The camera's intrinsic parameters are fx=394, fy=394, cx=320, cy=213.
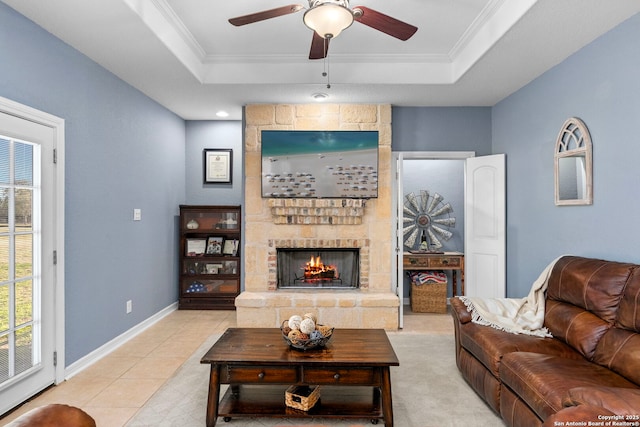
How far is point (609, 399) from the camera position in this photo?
1510 mm

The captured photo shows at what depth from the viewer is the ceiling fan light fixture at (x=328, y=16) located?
2.06m

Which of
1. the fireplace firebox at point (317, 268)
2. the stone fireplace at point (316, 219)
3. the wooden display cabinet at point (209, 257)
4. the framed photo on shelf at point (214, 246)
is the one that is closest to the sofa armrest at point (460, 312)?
the stone fireplace at point (316, 219)

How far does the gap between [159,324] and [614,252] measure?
4515 mm

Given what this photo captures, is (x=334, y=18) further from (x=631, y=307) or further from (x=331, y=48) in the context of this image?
(x=631, y=307)

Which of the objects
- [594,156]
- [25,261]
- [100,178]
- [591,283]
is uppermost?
[594,156]

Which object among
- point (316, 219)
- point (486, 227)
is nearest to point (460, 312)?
point (486, 227)

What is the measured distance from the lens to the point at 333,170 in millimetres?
4598

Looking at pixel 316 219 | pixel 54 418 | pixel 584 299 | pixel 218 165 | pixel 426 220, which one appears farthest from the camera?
pixel 426 220

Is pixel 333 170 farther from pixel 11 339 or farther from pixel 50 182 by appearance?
pixel 11 339

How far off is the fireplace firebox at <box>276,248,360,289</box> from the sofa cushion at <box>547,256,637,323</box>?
2334 millimetres

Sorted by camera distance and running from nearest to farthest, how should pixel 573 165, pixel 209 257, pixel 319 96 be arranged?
1. pixel 573 165
2. pixel 319 96
3. pixel 209 257

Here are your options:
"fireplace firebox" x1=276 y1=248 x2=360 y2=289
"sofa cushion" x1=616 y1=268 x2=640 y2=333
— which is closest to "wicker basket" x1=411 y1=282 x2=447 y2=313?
"fireplace firebox" x1=276 y1=248 x2=360 y2=289

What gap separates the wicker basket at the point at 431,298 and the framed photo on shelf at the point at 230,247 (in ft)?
8.18

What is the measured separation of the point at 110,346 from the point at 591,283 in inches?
157
